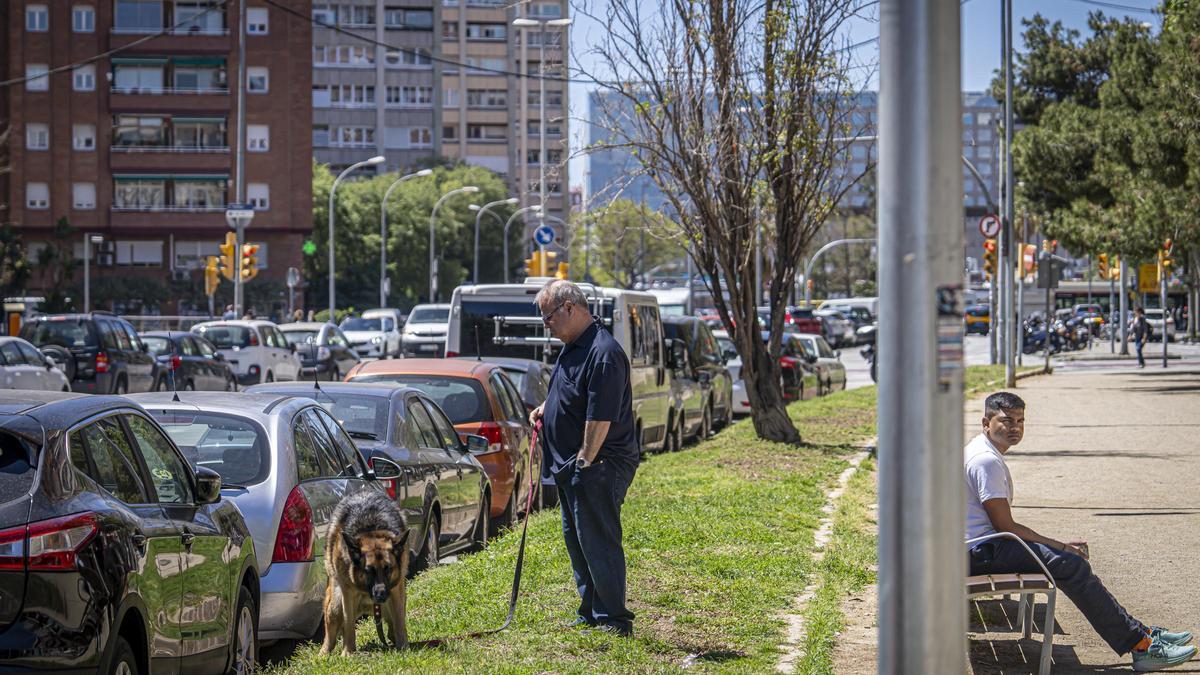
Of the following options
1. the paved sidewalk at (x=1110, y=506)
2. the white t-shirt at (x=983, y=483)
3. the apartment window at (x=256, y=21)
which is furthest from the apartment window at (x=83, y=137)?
the white t-shirt at (x=983, y=483)

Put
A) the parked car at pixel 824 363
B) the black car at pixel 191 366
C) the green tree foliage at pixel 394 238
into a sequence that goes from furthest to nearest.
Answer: the green tree foliage at pixel 394 238 < the parked car at pixel 824 363 < the black car at pixel 191 366

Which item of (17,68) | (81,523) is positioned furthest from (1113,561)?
(17,68)

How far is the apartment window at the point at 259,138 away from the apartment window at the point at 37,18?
10342 mm

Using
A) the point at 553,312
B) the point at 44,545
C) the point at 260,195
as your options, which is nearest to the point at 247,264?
the point at 260,195

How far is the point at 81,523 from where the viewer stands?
552cm

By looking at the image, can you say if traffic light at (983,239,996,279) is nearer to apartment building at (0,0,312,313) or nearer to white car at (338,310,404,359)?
white car at (338,310,404,359)

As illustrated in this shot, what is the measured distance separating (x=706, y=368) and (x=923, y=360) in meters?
20.8

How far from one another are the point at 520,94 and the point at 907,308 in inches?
4771

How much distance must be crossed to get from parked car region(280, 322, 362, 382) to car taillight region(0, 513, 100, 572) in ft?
99.0

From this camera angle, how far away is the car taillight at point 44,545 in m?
5.26

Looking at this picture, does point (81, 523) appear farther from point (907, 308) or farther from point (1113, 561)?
point (1113, 561)

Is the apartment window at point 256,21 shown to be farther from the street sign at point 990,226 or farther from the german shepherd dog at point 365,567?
the german shepherd dog at point 365,567

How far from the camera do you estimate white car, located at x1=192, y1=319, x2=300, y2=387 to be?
35.9 m

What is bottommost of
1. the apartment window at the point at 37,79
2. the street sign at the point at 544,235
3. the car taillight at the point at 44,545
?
the car taillight at the point at 44,545
